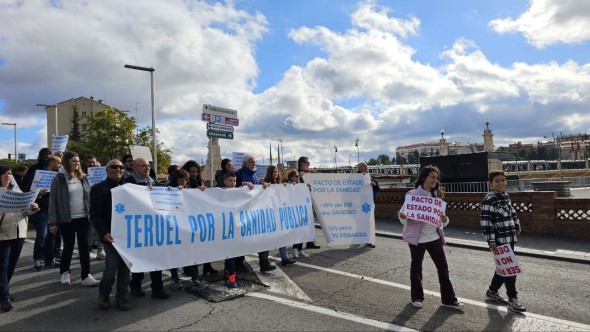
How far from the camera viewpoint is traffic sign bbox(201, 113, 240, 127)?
10.9m

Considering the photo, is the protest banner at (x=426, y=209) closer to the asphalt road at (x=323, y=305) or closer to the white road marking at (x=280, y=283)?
the asphalt road at (x=323, y=305)

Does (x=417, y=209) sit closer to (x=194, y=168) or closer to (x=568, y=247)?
(x=194, y=168)

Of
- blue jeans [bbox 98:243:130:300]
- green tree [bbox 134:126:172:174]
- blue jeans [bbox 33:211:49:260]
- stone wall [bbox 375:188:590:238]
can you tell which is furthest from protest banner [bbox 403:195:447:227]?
green tree [bbox 134:126:172:174]

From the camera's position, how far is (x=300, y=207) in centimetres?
812

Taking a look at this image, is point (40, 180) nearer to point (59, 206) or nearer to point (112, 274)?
point (59, 206)

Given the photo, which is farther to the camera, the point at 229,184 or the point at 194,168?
the point at 194,168

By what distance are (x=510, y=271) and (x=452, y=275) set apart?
195 cm

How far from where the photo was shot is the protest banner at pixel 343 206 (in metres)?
8.82

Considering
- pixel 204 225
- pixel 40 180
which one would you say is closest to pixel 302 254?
pixel 204 225

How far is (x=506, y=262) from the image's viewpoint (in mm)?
5336

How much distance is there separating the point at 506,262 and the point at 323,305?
2349 mm

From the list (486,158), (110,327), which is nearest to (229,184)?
(110,327)

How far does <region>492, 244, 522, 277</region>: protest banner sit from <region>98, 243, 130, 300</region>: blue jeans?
185 inches

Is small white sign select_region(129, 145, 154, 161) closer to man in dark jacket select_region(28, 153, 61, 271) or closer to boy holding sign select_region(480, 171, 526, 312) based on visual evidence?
man in dark jacket select_region(28, 153, 61, 271)
